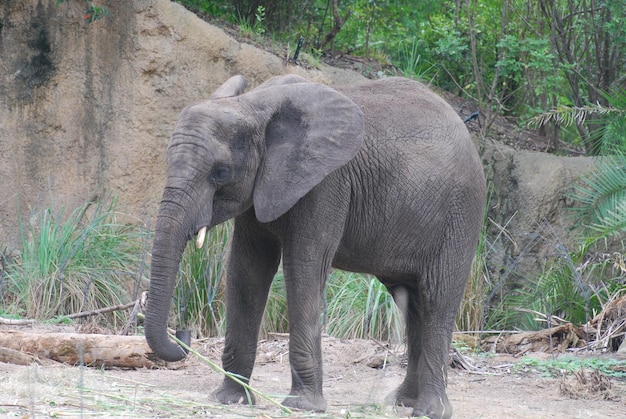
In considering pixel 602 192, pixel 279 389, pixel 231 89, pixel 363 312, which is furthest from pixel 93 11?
pixel 602 192

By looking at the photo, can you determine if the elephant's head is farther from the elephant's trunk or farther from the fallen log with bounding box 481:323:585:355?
the fallen log with bounding box 481:323:585:355

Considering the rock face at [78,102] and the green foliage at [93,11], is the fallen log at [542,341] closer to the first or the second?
the rock face at [78,102]

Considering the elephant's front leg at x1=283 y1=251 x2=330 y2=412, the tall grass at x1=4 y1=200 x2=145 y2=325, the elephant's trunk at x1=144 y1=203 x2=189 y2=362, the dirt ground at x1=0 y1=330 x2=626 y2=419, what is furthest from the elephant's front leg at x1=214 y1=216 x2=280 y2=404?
the tall grass at x1=4 y1=200 x2=145 y2=325

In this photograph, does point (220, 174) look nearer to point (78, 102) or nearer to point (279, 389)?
point (279, 389)

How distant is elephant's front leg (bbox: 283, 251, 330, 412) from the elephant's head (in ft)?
1.20

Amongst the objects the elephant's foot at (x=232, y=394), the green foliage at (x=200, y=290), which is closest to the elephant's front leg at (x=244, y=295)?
the elephant's foot at (x=232, y=394)

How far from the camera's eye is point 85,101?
10945mm

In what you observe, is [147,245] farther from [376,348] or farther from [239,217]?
[239,217]

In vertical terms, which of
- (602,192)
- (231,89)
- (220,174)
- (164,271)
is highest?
(231,89)

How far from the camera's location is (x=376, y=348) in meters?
8.46

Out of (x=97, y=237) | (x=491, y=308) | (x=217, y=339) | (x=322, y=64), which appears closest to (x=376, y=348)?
(x=217, y=339)

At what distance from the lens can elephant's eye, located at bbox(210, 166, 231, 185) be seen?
209 inches

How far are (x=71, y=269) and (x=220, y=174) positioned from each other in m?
4.65

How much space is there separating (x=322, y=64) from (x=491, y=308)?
139 inches
